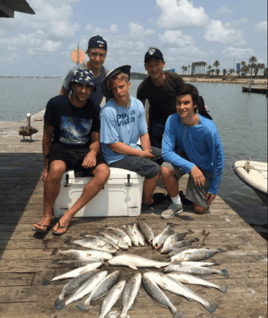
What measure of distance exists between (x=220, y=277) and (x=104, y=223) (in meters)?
1.71

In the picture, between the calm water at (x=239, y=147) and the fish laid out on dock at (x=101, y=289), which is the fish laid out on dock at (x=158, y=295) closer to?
the fish laid out on dock at (x=101, y=289)

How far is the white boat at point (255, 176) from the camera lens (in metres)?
5.53

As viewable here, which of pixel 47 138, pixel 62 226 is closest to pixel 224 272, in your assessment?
pixel 62 226

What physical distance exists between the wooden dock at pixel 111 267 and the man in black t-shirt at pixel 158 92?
1.26m

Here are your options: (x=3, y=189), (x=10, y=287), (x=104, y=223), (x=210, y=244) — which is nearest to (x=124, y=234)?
(x=104, y=223)

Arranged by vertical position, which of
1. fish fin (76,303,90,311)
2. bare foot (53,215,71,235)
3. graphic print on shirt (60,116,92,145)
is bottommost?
fish fin (76,303,90,311)

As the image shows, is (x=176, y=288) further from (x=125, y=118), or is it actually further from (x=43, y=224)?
(x=125, y=118)

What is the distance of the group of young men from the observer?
375cm

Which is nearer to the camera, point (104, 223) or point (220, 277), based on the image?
point (220, 277)

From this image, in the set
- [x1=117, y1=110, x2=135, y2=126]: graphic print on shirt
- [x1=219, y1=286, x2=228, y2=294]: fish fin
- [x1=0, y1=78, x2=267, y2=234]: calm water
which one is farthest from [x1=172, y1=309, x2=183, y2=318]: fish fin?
[x1=0, y1=78, x2=267, y2=234]: calm water

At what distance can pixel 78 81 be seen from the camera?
3574 millimetres

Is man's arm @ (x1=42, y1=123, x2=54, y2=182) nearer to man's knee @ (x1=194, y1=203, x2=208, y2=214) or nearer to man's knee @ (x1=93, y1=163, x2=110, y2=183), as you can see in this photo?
man's knee @ (x1=93, y1=163, x2=110, y2=183)

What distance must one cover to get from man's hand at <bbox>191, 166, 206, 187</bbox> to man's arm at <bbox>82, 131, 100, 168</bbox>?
138 cm

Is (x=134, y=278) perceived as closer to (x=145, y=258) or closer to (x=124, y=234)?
(x=145, y=258)
